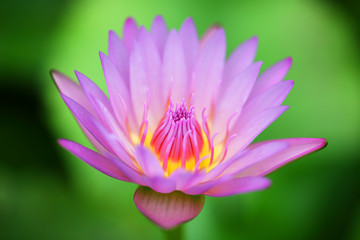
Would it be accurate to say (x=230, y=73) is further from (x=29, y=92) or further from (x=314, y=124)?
(x=29, y=92)

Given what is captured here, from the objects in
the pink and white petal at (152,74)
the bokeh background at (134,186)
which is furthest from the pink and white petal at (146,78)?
the bokeh background at (134,186)

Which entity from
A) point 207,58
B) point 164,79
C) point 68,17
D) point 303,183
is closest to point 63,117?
point 68,17

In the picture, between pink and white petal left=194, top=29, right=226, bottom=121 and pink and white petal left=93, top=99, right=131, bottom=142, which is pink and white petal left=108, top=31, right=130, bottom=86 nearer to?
pink and white petal left=93, top=99, right=131, bottom=142

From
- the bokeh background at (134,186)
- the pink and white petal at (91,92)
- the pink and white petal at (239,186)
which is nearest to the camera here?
the pink and white petal at (239,186)

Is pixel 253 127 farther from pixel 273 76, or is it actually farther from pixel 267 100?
pixel 273 76

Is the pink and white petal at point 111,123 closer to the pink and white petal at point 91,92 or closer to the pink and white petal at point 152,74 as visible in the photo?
the pink and white petal at point 91,92

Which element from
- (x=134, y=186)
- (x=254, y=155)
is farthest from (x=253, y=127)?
(x=134, y=186)
